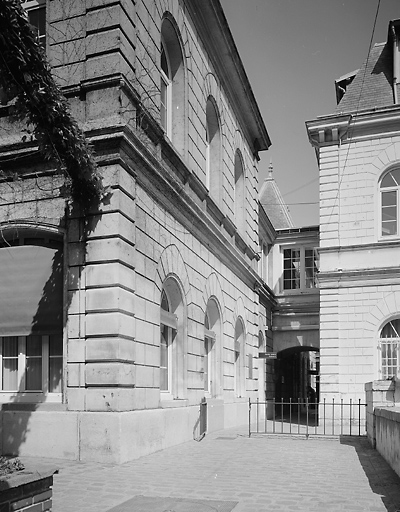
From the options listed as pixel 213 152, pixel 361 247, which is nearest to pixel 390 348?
pixel 361 247

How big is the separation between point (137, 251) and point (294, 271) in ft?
67.0

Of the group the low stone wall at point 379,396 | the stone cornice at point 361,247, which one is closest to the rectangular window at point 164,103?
the low stone wall at point 379,396

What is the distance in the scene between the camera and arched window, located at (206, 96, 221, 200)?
19219mm

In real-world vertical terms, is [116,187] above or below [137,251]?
above

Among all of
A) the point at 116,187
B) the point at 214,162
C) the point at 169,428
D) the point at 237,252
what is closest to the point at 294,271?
the point at 237,252

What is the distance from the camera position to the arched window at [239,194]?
22.7 m

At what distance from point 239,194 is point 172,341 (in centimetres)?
946

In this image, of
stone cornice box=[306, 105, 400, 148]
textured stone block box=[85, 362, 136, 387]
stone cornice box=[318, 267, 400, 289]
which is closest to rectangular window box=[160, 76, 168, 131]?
textured stone block box=[85, 362, 136, 387]

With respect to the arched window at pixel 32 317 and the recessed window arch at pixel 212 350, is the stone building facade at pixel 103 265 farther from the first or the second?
the recessed window arch at pixel 212 350

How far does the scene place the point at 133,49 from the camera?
1221cm

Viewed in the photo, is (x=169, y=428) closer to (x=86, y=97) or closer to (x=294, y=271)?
(x=86, y=97)

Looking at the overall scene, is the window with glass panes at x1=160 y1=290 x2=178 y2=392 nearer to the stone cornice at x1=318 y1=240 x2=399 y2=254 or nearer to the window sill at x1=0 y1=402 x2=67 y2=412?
the window sill at x1=0 y1=402 x2=67 y2=412

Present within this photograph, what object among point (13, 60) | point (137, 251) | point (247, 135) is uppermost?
point (247, 135)

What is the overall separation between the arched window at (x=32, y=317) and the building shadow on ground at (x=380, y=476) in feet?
18.2
